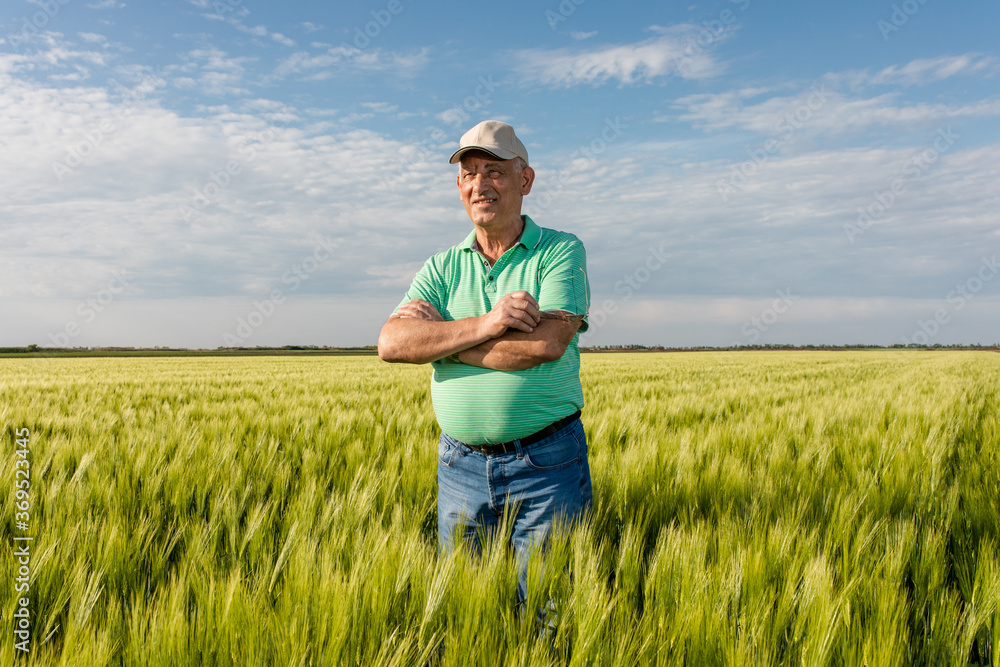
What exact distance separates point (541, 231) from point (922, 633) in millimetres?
1820

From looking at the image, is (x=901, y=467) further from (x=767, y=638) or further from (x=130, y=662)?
(x=130, y=662)

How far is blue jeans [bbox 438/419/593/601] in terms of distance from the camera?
73.0 inches

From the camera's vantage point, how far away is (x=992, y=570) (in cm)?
170

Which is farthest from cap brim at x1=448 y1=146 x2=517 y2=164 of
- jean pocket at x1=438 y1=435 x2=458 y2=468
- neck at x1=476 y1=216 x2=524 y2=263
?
jean pocket at x1=438 y1=435 x2=458 y2=468

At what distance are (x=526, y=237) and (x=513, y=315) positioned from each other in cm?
39

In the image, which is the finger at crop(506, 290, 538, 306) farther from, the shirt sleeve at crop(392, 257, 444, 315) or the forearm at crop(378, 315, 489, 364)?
the shirt sleeve at crop(392, 257, 444, 315)

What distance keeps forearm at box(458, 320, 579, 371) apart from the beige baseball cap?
24.3 inches

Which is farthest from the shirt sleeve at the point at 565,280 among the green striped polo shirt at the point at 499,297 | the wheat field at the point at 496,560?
the wheat field at the point at 496,560

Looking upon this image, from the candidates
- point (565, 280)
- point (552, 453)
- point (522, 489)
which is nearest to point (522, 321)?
point (565, 280)

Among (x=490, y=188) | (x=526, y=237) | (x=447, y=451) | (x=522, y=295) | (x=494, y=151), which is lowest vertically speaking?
(x=447, y=451)

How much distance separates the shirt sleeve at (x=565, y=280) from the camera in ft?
6.24

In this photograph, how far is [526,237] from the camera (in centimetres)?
200

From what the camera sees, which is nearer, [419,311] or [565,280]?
[565,280]

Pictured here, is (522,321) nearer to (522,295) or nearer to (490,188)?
(522,295)
